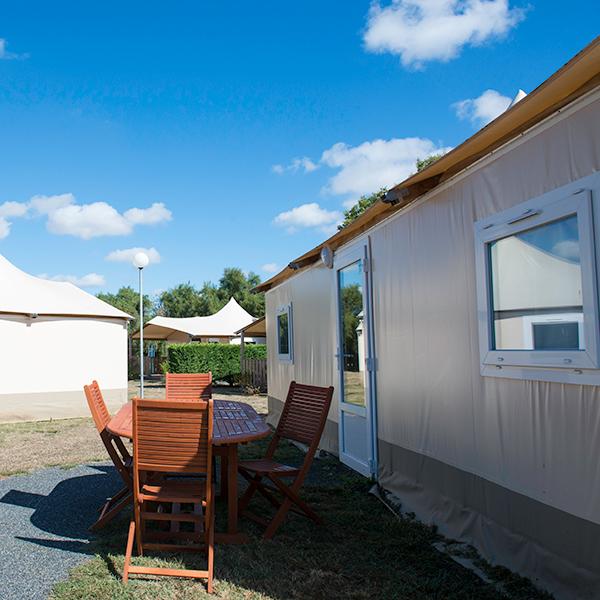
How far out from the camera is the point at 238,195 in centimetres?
1922

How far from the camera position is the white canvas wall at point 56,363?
1152 cm

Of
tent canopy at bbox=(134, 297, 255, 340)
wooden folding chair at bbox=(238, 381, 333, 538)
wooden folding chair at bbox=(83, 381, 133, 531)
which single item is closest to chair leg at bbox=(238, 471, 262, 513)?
wooden folding chair at bbox=(238, 381, 333, 538)

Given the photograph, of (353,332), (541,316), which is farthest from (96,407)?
(541,316)

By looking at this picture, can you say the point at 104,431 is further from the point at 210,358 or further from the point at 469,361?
the point at 210,358

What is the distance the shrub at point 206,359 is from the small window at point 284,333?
9.32m

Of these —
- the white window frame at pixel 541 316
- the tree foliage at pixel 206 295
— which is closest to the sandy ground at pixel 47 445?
the white window frame at pixel 541 316

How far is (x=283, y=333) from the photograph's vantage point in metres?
10.0

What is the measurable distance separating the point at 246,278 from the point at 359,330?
1759 inches

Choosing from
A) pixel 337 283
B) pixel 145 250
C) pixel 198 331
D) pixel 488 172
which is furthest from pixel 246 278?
pixel 488 172

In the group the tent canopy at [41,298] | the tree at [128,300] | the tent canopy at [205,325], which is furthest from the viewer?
the tree at [128,300]

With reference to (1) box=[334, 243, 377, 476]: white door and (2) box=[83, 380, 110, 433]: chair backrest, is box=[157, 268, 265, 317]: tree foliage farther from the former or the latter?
(2) box=[83, 380, 110, 433]: chair backrest

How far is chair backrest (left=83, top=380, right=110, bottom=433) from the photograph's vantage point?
4227 mm

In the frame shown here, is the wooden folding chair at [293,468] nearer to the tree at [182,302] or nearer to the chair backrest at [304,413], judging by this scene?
the chair backrest at [304,413]

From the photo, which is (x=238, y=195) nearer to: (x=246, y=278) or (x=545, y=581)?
(x=545, y=581)
